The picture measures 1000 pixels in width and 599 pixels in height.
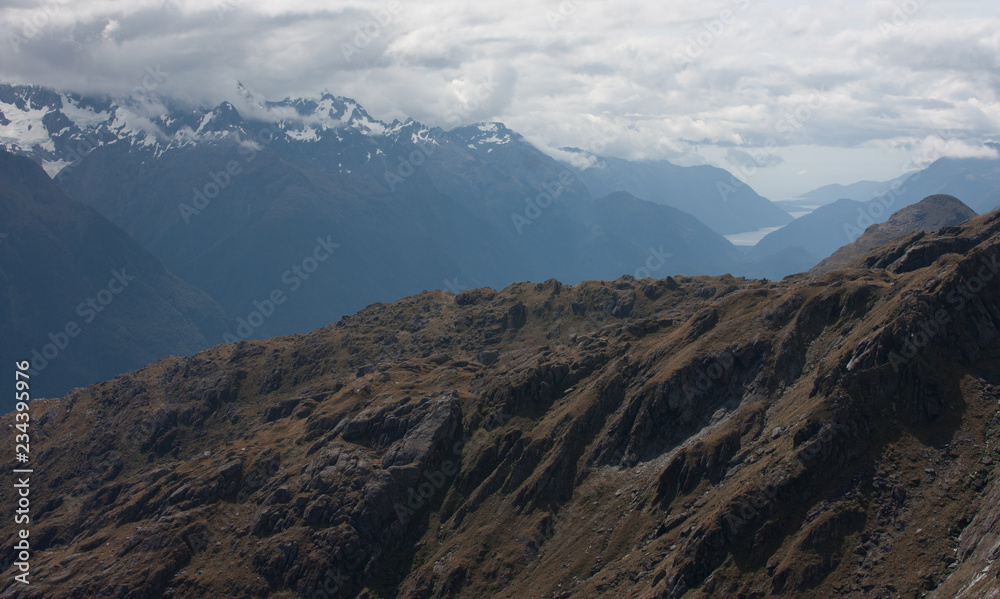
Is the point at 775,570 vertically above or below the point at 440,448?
above

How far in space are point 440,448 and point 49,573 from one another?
104820 millimetres

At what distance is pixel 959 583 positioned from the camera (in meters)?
72.6

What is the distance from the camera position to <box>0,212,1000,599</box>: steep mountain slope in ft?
306

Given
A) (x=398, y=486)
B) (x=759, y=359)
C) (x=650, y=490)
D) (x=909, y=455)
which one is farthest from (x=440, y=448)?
(x=909, y=455)

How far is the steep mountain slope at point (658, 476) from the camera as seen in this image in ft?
306

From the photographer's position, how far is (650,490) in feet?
415

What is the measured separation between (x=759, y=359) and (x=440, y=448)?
8415 cm

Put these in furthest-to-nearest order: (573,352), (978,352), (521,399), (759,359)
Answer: (573,352)
(521,399)
(759,359)
(978,352)

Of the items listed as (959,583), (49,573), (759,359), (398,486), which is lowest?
(49,573)

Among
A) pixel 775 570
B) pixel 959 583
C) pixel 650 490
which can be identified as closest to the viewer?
pixel 959 583

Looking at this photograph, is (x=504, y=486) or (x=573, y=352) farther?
(x=573, y=352)

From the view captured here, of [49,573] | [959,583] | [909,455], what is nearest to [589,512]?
[909,455]

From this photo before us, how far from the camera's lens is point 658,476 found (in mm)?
127312

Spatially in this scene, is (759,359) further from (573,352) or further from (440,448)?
(440,448)
